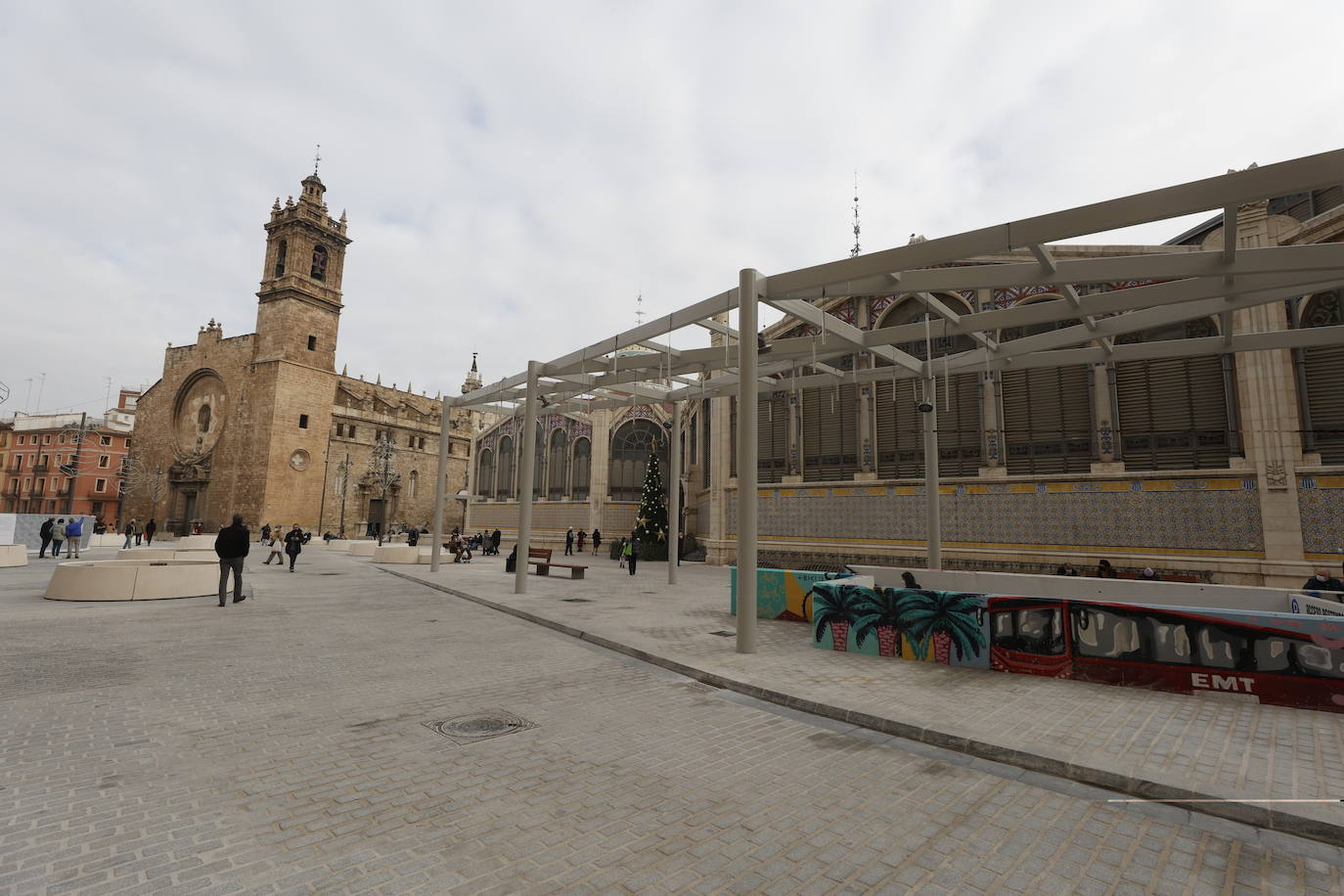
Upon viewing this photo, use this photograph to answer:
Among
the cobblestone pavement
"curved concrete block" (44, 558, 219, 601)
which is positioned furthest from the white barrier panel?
"curved concrete block" (44, 558, 219, 601)

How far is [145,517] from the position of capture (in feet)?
173

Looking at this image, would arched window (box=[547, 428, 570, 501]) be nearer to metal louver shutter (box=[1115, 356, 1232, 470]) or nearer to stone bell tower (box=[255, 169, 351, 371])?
stone bell tower (box=[255, 169, 351, 371])

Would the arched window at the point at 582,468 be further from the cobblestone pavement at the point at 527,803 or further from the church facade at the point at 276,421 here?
the cobblestone pavement at the point at 527,803

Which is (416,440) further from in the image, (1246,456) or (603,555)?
(1246,456)

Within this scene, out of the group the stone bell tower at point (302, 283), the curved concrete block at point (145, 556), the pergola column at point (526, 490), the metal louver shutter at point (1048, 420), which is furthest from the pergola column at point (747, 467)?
the stone bell tower at point (302, 283)

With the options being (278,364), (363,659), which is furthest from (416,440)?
(363,659)

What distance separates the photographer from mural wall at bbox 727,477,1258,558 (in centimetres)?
1595

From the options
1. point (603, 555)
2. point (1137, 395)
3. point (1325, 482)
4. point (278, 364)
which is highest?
point (278, 364)

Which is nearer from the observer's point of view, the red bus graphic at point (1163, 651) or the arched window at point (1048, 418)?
the red bus graphic at point (1163, 651)

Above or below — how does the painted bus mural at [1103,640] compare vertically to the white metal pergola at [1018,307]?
below

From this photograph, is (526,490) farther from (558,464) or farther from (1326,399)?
(558,464)

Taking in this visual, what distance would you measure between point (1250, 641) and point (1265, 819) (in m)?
3.73

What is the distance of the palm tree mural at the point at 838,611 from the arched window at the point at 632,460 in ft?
91.3

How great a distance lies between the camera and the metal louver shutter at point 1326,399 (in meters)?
15.0
